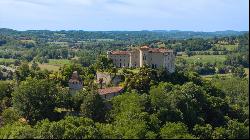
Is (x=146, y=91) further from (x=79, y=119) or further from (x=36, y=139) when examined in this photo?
(x=36, y=139)

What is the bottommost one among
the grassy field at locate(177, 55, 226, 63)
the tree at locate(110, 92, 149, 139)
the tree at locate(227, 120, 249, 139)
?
the grassy field at locate(177, 55, 226, 63)

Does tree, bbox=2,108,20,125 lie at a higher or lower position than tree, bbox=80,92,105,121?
lower

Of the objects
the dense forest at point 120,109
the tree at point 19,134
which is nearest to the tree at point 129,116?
the dense forest at point 120,109

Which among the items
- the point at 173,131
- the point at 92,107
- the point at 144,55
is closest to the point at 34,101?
the point at 92,107

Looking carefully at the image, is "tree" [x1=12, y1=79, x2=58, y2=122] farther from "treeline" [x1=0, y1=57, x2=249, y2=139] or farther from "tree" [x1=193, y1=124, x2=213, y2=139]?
"tree" [x1=193, y1=124, x2=213, y2=139]

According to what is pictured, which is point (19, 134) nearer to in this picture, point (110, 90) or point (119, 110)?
point (119, 110)

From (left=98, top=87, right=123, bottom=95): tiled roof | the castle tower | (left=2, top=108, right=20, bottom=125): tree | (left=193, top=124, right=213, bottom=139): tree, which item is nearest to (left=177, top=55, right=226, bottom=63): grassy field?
the castle tower
